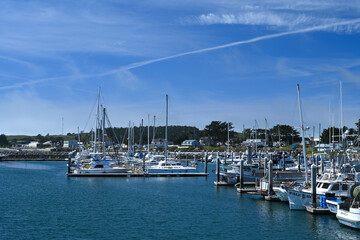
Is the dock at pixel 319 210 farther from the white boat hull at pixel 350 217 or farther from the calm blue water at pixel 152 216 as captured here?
the white boat hull at pixel 350 217

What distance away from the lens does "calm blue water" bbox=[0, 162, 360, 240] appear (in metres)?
31.3

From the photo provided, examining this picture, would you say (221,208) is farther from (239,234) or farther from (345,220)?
(345,220)

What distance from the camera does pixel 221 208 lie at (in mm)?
42375

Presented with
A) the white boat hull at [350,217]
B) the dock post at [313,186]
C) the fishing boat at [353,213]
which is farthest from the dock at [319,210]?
the fishing boat at [353,213]

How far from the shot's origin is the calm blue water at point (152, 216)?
3130cm

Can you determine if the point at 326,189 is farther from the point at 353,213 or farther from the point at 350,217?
the point at 353,213

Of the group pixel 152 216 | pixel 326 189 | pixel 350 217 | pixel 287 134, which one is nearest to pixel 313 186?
pixel 326 189

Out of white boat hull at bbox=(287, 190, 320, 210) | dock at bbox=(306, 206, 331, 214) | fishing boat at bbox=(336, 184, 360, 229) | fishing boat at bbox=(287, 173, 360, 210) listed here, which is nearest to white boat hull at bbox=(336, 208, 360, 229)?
fishing boat at bbox=(336, 184, 360, 229)

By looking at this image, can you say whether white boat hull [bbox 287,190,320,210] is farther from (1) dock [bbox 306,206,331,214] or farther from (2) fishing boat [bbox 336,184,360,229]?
(2) fishing boat [bbox 336,184,360,229]

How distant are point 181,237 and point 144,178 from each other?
42.7 meters

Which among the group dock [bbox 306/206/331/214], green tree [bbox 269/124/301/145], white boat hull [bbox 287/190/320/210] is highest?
green tree [bbox 269/124/301/145]

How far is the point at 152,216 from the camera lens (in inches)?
1505

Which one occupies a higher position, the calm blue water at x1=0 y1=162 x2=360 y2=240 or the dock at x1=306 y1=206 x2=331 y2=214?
the dock at x1=306 y1=206 x2=331 y2=214

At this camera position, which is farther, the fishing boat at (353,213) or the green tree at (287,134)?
the green tree at (287,134)
